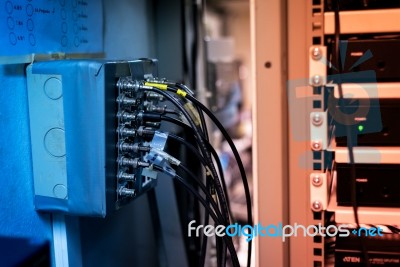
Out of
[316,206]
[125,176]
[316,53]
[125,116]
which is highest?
[316,53]

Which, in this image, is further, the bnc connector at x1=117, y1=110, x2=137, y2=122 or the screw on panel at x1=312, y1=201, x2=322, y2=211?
the screw on panel at x1=312, y1=201, x2=322, y2=211

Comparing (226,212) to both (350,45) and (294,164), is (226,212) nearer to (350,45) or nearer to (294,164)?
(294,164)

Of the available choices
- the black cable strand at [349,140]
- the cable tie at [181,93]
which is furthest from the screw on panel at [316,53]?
the cable tie at [181,93]

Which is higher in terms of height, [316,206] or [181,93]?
[181,93]

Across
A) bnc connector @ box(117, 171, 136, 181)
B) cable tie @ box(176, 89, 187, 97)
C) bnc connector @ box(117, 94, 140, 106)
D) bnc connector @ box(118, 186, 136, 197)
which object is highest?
Answer: cable tie @ box(176, 89, 187, 97)

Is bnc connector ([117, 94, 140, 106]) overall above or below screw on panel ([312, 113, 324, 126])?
above

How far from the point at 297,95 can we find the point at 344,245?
13.3 inches

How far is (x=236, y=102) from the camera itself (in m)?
2.81

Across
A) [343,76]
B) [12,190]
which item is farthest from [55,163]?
[343,76]

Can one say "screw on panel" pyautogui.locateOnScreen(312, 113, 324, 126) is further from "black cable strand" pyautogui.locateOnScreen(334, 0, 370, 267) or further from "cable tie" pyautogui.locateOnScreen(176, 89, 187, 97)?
"cable tie" pyautogui.locateOnScreen(176, 89, 187, 97)

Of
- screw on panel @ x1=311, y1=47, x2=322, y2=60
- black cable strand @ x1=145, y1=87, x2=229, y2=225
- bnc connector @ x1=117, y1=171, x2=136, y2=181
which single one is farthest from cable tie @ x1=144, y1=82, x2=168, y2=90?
screw on panel @ x1=311, y1=47, x2=322, y2=60

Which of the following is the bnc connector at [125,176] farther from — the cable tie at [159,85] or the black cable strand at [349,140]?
the black cable strand at [349,140]

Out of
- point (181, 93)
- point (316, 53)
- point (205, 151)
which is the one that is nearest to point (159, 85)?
point (181, 93)

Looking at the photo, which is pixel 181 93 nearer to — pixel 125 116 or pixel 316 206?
pixel 125 116
